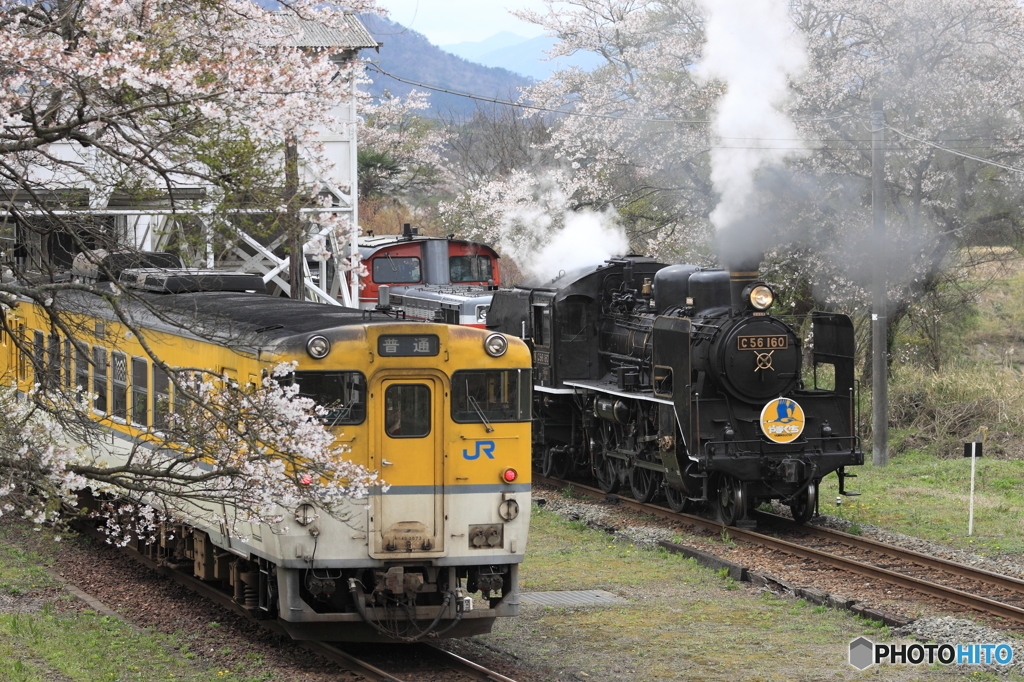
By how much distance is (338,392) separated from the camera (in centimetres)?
841

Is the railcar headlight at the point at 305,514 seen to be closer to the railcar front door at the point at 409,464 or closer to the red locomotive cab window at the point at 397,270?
the railcar front door at the point at 409,464

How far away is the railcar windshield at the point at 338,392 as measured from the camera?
830 centimetres

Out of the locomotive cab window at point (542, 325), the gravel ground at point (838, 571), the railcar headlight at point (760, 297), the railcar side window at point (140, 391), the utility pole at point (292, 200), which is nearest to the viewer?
the utility pole at point (292, 200)

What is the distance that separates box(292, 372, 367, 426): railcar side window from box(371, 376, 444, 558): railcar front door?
124 mm

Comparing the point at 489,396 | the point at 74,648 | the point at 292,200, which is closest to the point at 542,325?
the point at 489,396

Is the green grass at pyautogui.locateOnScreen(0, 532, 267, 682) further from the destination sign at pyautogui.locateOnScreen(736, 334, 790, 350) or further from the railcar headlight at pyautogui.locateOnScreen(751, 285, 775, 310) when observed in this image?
the railcar headlight at pyautogui.locateOnScreen(751, 285, 775, 310)

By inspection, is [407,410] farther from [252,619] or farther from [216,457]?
[252,619]

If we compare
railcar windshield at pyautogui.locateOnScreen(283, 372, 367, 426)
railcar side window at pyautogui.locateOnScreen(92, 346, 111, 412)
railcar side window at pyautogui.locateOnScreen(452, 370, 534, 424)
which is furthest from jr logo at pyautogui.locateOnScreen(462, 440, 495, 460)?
railcar side window at pyautogui.locateOnScreen(92, 346, 111, 412)

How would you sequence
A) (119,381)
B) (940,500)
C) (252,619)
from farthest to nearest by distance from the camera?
(940,500) < (119,381) < (252,619)

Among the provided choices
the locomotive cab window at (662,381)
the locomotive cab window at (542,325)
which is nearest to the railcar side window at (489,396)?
the locomotive cab window at (662,381)

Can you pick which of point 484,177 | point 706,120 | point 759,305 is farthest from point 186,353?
point 484,177

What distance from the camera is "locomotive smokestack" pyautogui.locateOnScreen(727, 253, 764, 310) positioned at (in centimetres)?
1373

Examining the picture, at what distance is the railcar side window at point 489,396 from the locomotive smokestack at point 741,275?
547 cm

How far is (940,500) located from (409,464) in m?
9.69
